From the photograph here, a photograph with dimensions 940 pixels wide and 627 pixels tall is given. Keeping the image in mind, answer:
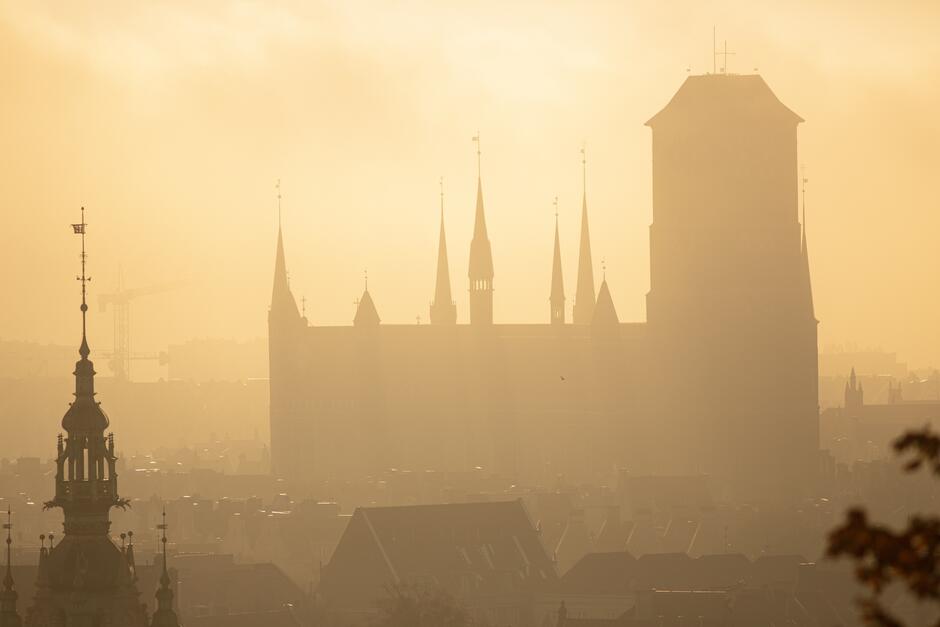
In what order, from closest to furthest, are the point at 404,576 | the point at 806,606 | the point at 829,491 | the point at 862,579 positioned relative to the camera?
the point at 862,579
the point at 806,606
the point at 404,576
the point at 829,491

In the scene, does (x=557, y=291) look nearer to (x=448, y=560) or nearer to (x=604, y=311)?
(x=604, y=311)

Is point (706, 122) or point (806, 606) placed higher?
point (706, 122)

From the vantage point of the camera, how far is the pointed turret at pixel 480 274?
522ft

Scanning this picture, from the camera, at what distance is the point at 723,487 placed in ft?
466

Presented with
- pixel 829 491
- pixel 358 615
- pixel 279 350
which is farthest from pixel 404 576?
pixel 279 350

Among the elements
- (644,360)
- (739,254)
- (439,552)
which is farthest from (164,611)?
(644,360)

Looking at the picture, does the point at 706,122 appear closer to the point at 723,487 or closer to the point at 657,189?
the point at 657,189

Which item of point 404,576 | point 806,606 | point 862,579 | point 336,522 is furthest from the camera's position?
point 336,522

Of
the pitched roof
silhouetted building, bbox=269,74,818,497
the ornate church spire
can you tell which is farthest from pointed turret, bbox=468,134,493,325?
the ornate church spire

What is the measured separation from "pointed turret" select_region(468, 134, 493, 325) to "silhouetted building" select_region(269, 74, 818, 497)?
131 millimetres

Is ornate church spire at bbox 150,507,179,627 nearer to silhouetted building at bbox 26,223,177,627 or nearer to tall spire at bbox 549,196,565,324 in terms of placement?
silhouetted building at bbox 26,223,177,627

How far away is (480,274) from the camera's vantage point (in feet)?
528

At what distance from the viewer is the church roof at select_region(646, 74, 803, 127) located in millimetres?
146000

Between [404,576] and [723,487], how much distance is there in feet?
186
